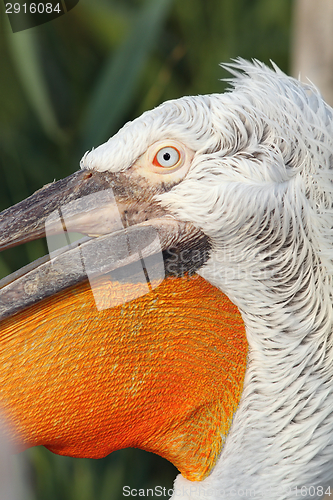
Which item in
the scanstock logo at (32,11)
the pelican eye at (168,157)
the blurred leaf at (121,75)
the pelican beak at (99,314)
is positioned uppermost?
the scanstock logo at (32,11)

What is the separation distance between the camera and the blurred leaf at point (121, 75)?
79.2 inches

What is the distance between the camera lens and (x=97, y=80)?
7.47ft

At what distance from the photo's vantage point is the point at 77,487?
196 cm

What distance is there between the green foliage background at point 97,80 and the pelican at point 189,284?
48.7 inches

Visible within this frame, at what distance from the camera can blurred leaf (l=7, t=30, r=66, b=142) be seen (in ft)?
6.61

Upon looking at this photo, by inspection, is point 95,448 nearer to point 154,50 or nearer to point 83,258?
point 83,258

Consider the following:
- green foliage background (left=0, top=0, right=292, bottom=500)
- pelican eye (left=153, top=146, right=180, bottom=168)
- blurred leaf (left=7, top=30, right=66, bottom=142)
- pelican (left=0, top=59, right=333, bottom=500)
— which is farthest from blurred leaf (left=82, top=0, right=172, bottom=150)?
pelican eye (left=153, top=146, right=180, bottom=168)

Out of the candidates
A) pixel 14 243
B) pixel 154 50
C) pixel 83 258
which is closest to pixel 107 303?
pixel 83 258

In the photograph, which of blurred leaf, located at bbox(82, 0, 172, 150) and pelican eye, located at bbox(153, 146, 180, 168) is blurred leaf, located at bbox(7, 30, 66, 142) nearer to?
blurred leaf, located at bbox(82, 0, 172, 150)

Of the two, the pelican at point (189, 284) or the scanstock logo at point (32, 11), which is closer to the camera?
the pelican at point (189, 284)

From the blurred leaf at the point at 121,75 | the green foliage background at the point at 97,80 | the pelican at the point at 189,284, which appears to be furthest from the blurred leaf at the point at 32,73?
the pelican at the point at 189,284

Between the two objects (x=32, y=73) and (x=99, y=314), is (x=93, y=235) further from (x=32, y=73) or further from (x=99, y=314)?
(x=32, y=73)

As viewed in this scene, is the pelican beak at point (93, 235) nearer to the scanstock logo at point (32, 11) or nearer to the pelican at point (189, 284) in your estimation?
the pelican at point (189, 284)

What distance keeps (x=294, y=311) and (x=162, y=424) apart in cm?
33
